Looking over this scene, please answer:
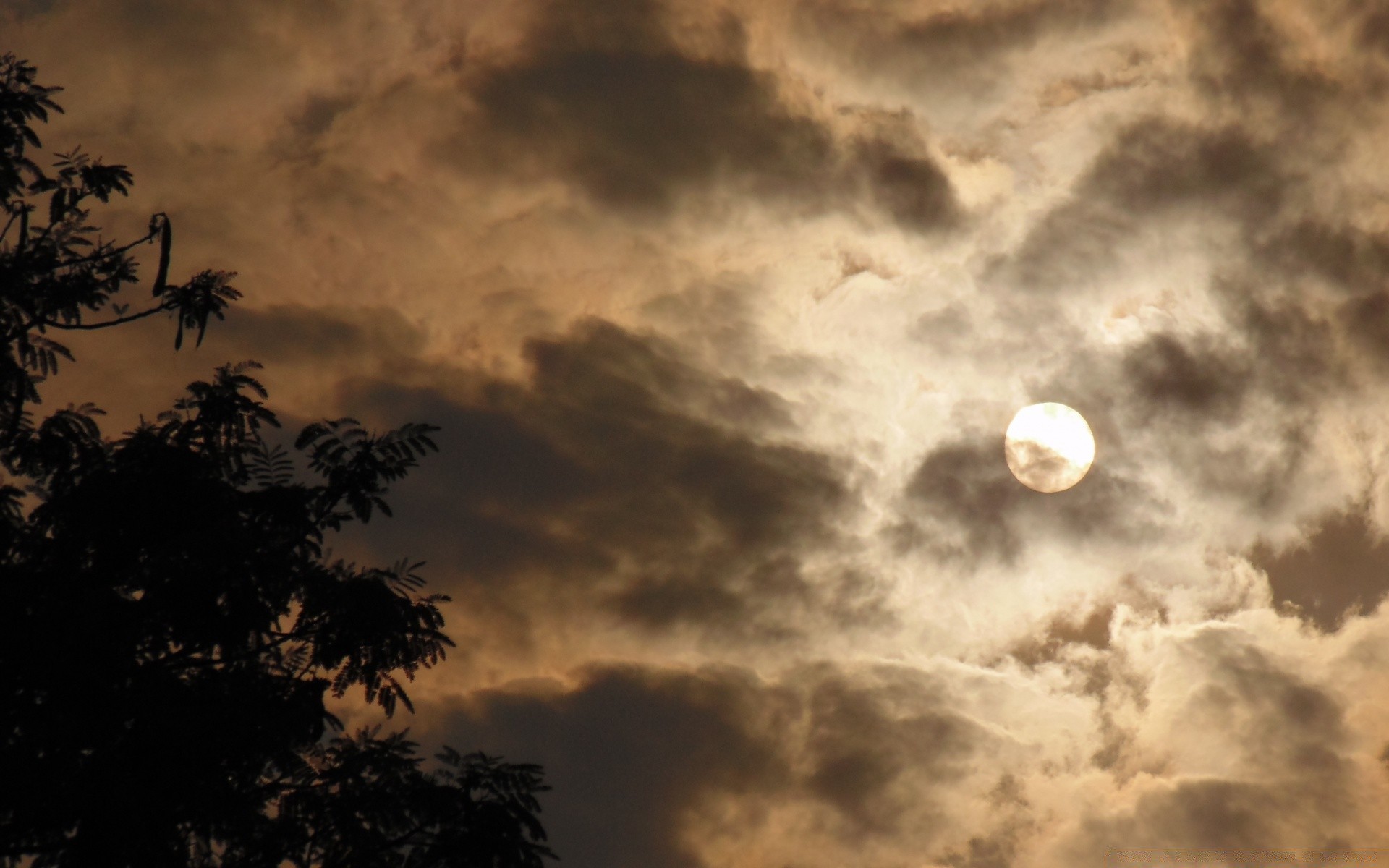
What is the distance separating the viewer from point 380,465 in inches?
885

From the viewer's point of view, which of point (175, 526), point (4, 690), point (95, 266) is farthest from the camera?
point (95, 266)

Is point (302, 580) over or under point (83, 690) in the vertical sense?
over

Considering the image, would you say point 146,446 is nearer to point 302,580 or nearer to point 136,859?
point 302,580

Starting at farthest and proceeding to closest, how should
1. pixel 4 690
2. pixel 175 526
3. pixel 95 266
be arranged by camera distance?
pixel 95 266, pixel 175 526, pixel 4 690

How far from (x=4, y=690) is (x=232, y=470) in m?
5.52

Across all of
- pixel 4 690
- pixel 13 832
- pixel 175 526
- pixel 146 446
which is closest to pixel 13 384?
pixel 146 446

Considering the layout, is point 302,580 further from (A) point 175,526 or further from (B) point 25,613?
(B) point 25,613

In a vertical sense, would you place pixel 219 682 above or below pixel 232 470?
below

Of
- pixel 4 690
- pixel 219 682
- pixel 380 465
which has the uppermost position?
pixel 380 465

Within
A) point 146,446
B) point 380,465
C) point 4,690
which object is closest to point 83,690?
point 4,690

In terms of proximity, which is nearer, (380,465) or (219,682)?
(219,682)

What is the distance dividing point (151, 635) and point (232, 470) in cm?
359

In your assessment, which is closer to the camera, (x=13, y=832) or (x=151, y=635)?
(x=13, y=832)

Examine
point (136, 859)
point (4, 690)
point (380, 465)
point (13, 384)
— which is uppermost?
point (380, 465)
